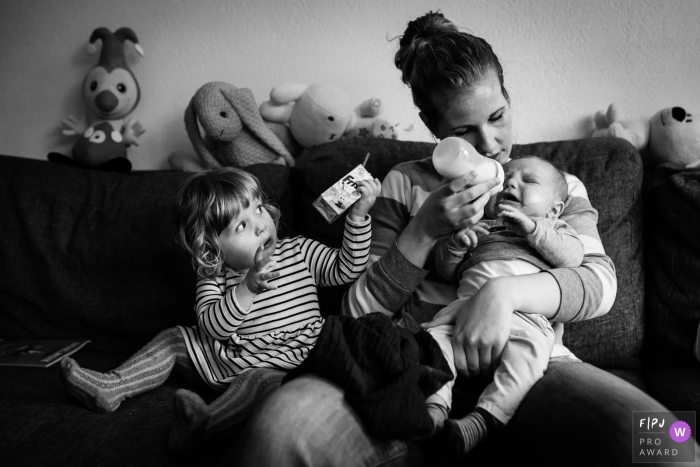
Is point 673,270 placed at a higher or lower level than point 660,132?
lower

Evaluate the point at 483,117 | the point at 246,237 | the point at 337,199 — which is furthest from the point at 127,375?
the point at 483,117

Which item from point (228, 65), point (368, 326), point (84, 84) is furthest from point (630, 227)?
point (84, 84)

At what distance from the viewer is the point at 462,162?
3.68ft

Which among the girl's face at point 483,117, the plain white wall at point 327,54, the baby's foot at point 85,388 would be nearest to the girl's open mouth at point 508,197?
the girl's face at point 483,117

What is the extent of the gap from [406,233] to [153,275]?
838mm

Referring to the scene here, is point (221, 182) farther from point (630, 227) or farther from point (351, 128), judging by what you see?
point (630, 227)

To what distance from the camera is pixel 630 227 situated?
145 cm

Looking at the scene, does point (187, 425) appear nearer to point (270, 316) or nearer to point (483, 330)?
point (270, 316)

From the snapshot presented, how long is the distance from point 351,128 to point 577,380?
1201 millimetres

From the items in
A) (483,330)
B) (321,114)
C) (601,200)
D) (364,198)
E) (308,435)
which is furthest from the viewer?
(321,114)

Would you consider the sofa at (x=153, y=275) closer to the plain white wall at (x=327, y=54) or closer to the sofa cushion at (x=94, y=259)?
the sofa cushion at (x=94, y=259)

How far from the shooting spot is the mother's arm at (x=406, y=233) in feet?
3.69

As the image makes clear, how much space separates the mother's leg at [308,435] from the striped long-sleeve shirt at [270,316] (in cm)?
44

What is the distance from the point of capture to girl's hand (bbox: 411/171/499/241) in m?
1.11
